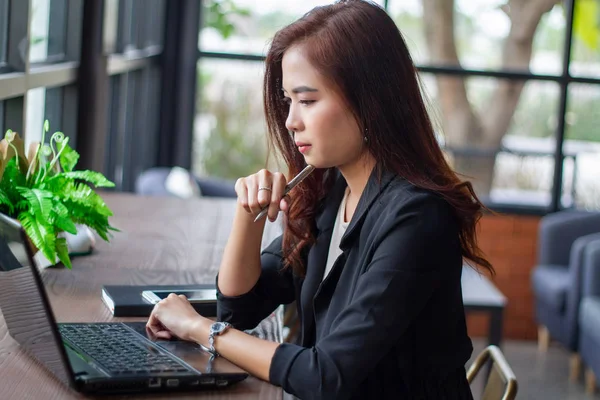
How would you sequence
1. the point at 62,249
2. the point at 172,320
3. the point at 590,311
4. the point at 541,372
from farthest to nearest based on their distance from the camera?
the point at 541,372
the point at 590,311
the point at 62,249
the point at 172,320

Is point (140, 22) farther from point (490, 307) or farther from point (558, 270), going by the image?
point (558, 270)

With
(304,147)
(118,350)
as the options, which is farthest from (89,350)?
(304,147)

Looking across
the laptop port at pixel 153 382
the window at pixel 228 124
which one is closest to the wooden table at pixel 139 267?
the laptop port at pixel 153 382

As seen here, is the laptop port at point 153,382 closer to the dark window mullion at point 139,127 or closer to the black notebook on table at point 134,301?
the black notebook on table at point 134,301

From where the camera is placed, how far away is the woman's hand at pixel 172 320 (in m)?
1.49

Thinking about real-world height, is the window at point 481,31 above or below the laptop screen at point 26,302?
above

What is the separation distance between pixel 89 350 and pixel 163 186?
275 centimetres

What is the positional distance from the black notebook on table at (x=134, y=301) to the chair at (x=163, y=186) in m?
2.21

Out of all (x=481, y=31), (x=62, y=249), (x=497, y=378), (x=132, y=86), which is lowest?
(x=497, y=378)

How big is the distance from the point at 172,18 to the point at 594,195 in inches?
105

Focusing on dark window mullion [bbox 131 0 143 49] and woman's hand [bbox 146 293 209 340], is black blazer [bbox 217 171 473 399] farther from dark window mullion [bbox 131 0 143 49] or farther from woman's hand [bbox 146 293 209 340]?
dark window mullion [bbox 131 0 143 49]

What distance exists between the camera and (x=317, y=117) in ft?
5.13

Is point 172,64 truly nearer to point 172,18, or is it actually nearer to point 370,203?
point 172,18

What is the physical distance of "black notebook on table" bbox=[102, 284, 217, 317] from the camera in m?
1.66
